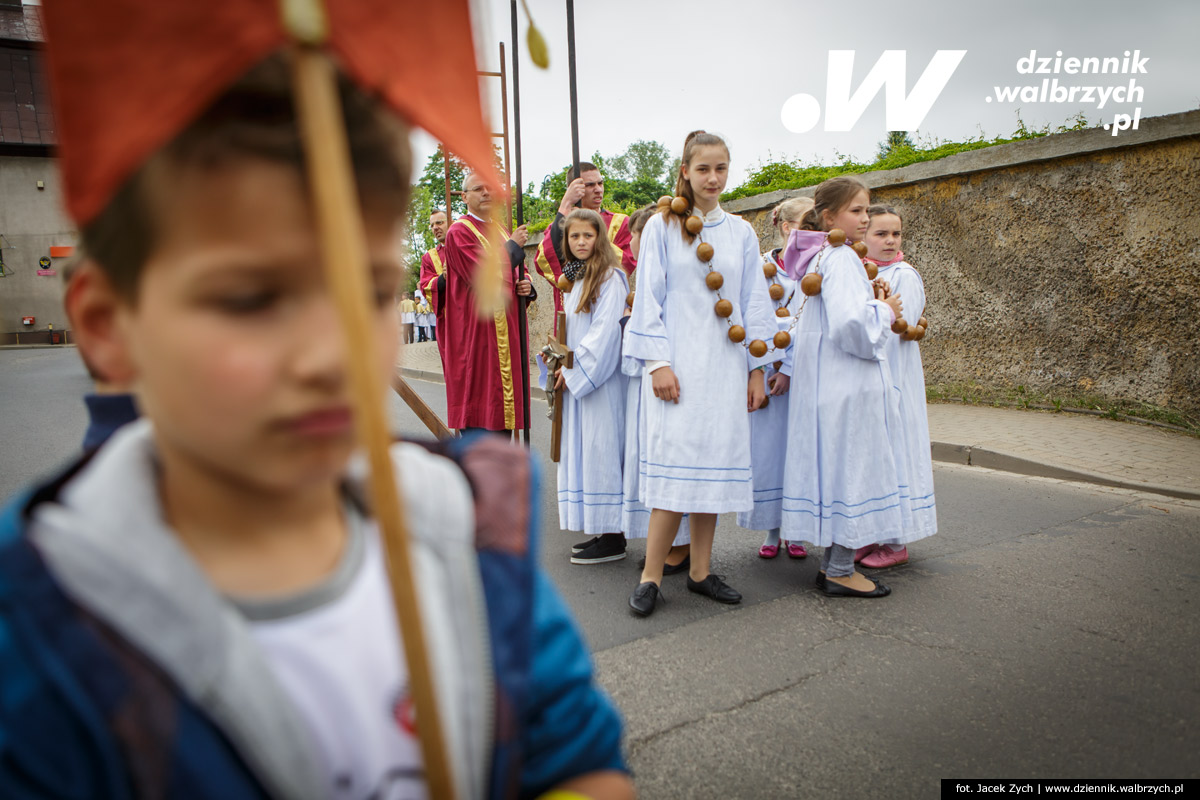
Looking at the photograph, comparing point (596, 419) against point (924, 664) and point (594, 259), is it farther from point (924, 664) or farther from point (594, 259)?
point (924, 664)

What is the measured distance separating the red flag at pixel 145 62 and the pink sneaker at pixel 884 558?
A: 3.78 meters

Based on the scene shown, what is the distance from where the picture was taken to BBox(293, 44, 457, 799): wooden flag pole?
455 millimetres

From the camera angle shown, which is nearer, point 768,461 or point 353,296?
point 353,296

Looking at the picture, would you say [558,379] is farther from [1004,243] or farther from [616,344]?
[1004,243]

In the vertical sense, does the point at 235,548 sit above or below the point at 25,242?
below

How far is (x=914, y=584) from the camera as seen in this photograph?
3607 millimetres

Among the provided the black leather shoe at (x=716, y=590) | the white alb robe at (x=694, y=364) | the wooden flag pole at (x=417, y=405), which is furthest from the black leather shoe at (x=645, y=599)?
the wooden flag pole at (x=417, y=405)

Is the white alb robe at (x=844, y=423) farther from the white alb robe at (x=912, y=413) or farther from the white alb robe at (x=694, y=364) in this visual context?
the white alb robe at (x=694, y=364)

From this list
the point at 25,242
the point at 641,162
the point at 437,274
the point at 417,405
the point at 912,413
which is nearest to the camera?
the point at 417,405

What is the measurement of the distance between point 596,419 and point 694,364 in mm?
958

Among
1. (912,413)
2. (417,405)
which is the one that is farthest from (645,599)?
(912,413)

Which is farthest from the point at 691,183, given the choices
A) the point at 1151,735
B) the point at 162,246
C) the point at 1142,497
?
the point at 1142,497

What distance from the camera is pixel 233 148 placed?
56 centimetres

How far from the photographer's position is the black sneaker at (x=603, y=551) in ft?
13.5
